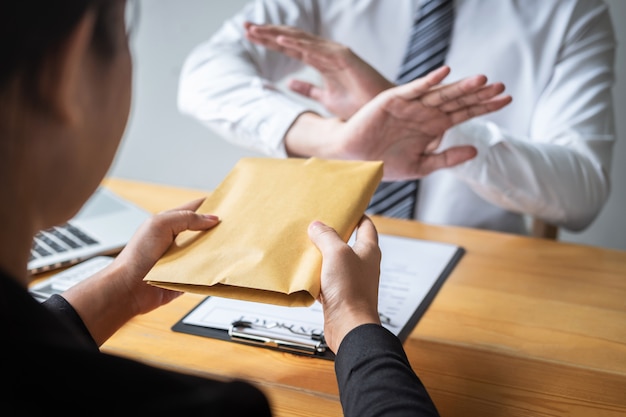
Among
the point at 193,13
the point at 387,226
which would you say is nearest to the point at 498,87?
the point at 387,226

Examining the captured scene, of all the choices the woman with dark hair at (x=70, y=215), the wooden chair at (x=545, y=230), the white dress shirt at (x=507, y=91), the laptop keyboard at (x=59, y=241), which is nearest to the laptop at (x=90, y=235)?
the laptop keyboard at (x=59, y=241)

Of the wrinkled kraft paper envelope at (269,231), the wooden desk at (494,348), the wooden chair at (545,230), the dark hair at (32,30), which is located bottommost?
the wooden chair at (545,230)

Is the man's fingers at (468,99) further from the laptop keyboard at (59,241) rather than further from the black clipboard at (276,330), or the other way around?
the laptop keyboard at (59,241)

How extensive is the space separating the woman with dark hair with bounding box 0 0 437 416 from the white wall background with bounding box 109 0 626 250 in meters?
1.52

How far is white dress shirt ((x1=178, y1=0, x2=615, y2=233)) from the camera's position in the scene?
1.22 metres

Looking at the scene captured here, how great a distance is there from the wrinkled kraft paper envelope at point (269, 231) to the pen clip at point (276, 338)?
104mm

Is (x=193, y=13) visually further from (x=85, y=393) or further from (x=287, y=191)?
(x=85, y=393)

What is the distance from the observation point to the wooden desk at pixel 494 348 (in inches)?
26.2

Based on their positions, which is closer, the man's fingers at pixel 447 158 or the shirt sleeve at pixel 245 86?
the man's fingers at pixel 447 158

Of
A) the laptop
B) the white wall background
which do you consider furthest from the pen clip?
the white wall background

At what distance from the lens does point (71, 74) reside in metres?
0.41

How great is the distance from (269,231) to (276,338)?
12 centimetres

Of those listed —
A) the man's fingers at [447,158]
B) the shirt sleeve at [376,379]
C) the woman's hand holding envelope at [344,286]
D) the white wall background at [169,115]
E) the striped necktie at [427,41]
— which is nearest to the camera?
the shirt sleeve at [376,379]

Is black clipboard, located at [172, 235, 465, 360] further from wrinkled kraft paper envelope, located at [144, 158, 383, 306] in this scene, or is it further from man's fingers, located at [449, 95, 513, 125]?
man's fingers, located at [449, 95, 513, 125]
